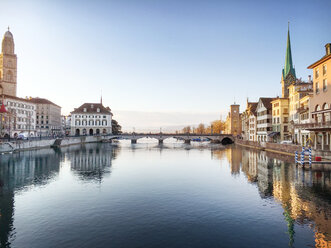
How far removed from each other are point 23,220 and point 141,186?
14143mm

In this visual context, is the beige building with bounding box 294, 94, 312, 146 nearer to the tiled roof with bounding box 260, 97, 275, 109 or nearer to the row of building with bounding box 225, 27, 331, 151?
the row of building with bounding box 225, 27, 331, 151

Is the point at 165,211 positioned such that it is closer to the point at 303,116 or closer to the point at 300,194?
the point at 300,194

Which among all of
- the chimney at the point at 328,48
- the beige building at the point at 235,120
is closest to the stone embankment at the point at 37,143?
the chimney at the point at 328,48

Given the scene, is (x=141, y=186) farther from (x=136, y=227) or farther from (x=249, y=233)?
(x=249, y=233)

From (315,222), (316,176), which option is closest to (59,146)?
(316,176)

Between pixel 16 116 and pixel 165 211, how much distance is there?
10473cm

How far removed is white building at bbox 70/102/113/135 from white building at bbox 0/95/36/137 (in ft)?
78.1

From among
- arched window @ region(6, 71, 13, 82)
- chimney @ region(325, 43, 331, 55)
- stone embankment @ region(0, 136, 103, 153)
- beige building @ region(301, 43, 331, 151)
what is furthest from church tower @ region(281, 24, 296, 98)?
arched window @ region(6, 71, 13, 82)

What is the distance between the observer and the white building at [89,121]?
14400 centimetres

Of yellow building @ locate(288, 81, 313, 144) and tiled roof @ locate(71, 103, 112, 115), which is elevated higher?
tiled roof @ locate(71, 103, 112, 115)

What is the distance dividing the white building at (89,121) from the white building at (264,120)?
83485 mm

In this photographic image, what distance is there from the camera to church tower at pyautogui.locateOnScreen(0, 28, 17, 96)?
134750 millimetres

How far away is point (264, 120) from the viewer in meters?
91.8

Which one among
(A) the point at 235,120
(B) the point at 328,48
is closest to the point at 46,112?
(A) the point at 235,120
